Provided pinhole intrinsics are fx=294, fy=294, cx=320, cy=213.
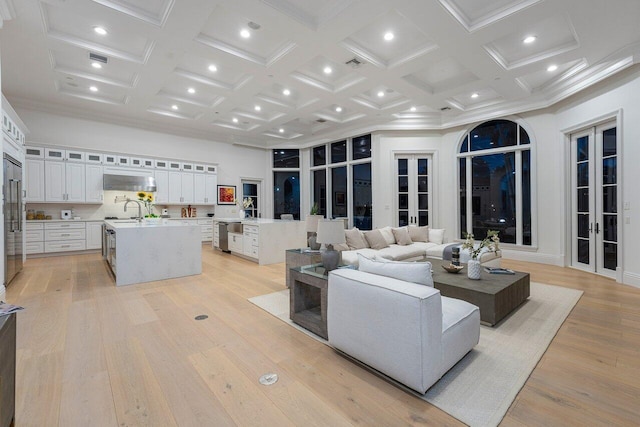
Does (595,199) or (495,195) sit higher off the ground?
(495,195)

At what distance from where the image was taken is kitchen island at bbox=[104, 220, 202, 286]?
438 centimetres

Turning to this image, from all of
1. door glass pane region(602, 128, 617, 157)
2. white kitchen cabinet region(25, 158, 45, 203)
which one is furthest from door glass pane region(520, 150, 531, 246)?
white kitchen cabinet region(25, 158, 45, 203)

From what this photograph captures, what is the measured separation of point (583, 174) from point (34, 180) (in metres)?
11.1

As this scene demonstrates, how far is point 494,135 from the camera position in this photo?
687cm

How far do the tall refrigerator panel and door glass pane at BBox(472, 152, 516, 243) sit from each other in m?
8.63

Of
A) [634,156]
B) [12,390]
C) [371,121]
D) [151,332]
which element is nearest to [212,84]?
[371,121]

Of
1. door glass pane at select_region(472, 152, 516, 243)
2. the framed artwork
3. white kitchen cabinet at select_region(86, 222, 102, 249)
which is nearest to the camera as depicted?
door glass pane at select_region(472, 152, 516, 243)

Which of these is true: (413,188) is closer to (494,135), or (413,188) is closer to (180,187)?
(494,135)

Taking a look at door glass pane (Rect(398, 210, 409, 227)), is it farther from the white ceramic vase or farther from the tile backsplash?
the tile backsplash

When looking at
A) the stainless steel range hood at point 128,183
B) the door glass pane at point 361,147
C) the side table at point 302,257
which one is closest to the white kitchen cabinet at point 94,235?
the stainless steel range hood at point 128,183

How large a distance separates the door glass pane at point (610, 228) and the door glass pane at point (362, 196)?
483 cm

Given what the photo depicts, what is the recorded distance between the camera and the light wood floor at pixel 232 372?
1.68 m

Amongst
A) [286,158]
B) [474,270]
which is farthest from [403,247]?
[286,158]

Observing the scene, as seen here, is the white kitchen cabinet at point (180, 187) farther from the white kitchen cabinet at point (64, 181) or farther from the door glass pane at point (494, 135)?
the door glass pane at point (494, 135)
